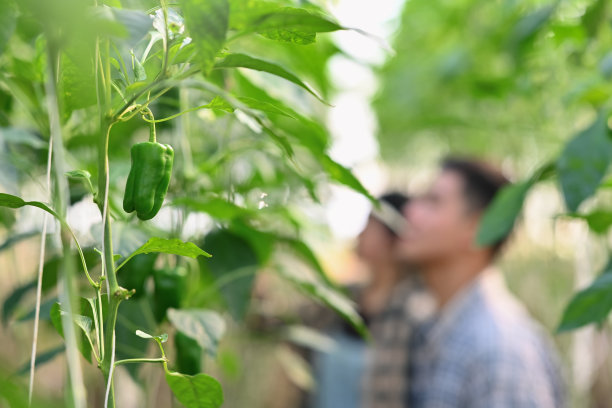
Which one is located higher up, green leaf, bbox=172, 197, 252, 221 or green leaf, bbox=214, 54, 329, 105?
green leaf, bbox=214, 54, 329, 105

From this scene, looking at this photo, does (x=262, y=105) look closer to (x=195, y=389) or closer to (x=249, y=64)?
(x=249, y=64)

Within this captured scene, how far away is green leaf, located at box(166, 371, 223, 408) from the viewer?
14.8 inches

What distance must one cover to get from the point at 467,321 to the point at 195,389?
124 cm

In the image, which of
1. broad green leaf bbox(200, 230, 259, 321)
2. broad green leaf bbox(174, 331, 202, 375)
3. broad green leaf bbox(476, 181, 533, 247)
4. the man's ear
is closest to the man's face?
the man's ear

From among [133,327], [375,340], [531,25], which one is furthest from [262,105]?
[375,340]

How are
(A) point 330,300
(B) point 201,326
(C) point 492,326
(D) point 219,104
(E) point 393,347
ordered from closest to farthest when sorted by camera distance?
(D) point 219,104, (B) point 201,326, (A) point 330,300, (C) point 492,326, (E) point 393,347

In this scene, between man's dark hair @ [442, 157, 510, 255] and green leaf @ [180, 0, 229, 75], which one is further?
man's dark hair @ [442, 157, 510, 255]

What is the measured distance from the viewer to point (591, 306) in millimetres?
586

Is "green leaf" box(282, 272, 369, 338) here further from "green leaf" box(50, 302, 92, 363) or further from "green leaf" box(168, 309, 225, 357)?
"green leaf" box(50, 302, 92, 363)

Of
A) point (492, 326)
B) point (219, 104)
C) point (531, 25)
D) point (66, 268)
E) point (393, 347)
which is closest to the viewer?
point (66, 268)

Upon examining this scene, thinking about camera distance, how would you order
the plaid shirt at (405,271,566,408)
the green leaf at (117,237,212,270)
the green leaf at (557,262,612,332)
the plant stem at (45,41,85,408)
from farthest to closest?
the plaid shirt at (405,271,566,408) → the green leaf at (557,262,612,332) → the green leaf at (117,237,212,270) → the plant stem at (45,41,85,408)

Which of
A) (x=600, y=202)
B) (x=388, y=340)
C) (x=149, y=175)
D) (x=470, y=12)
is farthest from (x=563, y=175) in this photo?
(x=388, y=340)

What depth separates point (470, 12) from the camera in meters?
1.31

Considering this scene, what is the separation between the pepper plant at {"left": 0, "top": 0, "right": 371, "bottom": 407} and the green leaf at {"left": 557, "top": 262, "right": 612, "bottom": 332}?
0.65 ft
